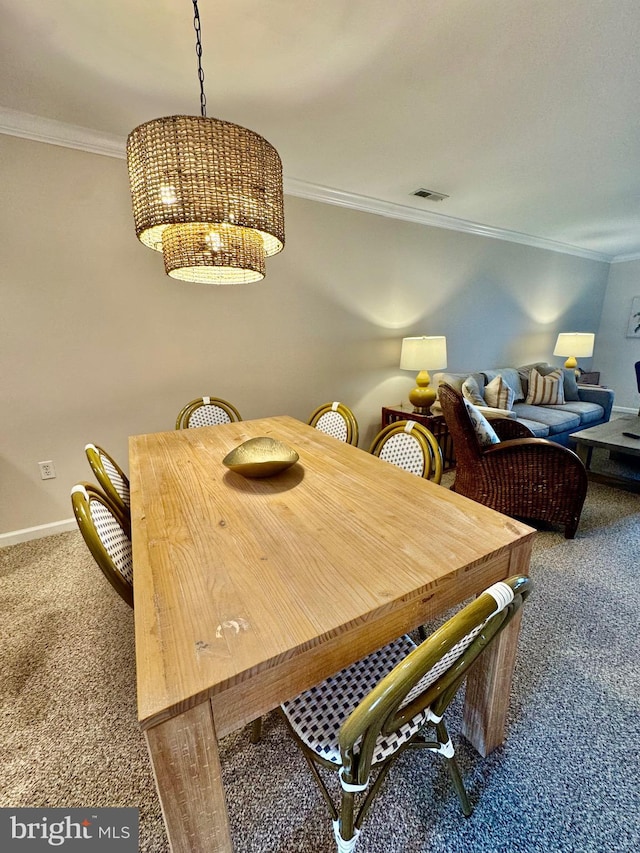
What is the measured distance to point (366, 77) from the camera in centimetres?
164

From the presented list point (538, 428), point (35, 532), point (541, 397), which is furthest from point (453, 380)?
point (35, 532)

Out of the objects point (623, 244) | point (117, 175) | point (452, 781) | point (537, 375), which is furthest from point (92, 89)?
point (623, 244)

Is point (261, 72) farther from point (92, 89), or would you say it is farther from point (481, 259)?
point (481, 259)

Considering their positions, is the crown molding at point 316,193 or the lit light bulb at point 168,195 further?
the crown molding at point 316,193

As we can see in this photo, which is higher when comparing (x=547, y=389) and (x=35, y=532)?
(x=547, y=389)

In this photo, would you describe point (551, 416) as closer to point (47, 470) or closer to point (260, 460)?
point (260, 460)

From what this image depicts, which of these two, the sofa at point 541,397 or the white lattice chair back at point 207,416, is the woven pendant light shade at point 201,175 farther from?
the sofa at point 541,397

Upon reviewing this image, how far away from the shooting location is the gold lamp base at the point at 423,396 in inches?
130

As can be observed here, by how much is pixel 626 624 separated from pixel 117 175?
3.76m

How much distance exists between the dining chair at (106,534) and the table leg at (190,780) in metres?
0.40

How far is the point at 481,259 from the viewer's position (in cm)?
406

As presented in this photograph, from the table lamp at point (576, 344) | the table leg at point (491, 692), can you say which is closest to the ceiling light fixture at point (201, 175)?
the table leg at point (491, 692)

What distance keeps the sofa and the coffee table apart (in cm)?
38

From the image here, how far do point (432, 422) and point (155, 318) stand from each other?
98.0 inches
